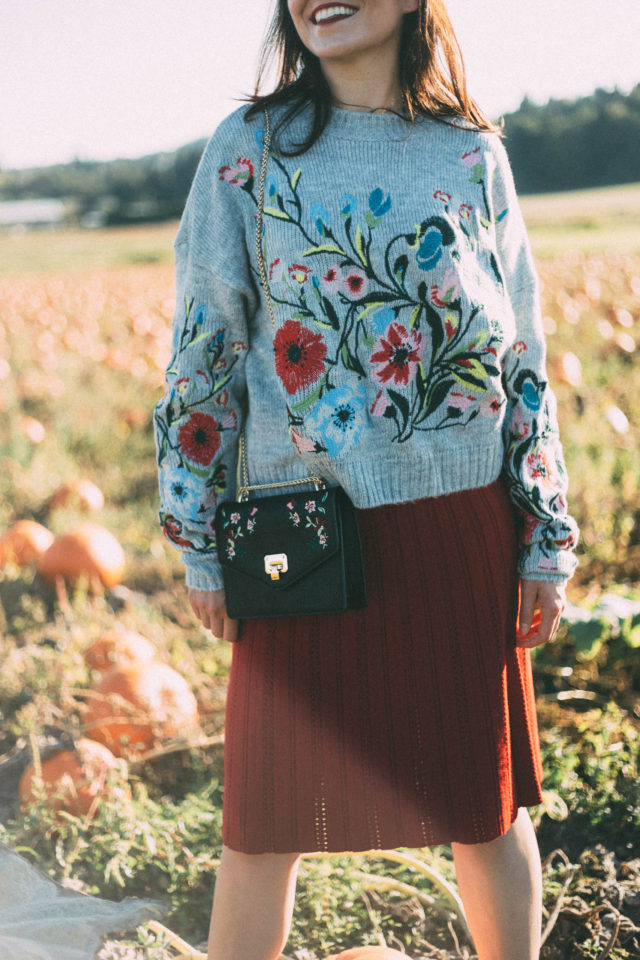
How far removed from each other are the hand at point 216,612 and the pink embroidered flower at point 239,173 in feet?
1.96

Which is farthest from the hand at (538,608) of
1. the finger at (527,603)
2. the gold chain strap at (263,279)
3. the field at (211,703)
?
the field at (211,703)

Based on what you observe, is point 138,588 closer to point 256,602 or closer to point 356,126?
point 256,602

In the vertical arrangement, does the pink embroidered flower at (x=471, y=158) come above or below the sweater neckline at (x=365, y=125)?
below

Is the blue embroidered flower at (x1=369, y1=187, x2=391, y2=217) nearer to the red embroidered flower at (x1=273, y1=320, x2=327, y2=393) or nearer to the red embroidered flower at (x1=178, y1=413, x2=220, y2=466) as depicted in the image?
the red embroidered flower at (x1=273, y1=320, x2=327, y2=393)

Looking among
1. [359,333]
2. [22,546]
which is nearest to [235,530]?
[359,333]

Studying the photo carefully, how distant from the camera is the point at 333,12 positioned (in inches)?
47.5

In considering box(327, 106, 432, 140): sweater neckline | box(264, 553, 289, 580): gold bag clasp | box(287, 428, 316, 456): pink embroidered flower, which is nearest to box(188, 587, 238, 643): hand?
box(264, 553, 289, 580): gold bag clasp

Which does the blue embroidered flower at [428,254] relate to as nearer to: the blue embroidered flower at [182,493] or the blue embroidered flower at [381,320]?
the blue embroidered flower at [381,320]

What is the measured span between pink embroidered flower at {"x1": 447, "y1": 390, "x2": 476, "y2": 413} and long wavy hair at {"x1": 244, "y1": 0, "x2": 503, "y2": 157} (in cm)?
40

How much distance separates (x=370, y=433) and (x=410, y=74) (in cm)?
55

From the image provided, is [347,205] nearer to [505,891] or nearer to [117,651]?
[505,891]

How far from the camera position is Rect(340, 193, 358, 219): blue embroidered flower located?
118 centimetres

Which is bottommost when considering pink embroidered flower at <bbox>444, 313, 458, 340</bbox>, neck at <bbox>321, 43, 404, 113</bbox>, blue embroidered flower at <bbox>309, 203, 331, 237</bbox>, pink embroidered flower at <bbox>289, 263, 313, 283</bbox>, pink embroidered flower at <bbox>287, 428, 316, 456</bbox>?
pink embroidered flower at <bbox>287, 428, 316, 456</bbox>

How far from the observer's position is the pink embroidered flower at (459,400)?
1216 millimetres
